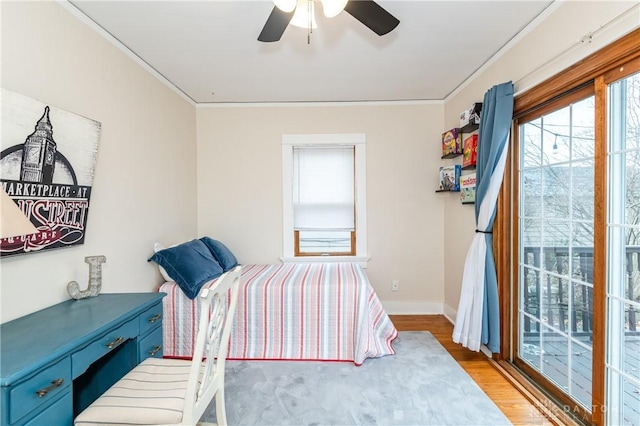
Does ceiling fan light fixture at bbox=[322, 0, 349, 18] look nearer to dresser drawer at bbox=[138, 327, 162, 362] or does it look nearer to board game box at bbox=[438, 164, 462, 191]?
dresser drawer at bbox=[138, 327, 162, 362]

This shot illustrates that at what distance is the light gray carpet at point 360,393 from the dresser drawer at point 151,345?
1.77 feet

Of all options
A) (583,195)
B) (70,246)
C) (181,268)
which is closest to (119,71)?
(70,246)

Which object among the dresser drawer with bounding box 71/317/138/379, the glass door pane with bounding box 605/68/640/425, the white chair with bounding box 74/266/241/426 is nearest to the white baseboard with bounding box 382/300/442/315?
the glass door pane with bounding box 605/68/640/425

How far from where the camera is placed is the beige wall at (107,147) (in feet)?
5.12

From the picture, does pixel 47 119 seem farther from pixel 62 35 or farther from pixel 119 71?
pixel 119 71

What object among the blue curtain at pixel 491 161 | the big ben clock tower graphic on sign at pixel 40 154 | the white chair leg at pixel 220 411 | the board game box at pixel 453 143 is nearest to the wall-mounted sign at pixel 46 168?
the big ben clock tower graphic on sign at pixel 40 154

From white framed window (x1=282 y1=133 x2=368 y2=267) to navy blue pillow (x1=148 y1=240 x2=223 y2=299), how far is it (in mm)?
1138

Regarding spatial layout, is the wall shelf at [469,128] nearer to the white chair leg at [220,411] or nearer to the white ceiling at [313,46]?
the white ceiling at [313,46]

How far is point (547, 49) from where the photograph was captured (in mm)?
1944

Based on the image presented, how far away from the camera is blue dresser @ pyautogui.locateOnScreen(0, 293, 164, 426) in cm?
103

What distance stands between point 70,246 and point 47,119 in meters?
0.74

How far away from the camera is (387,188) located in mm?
3629

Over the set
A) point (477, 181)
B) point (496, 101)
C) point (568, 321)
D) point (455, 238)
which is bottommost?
point (568, 321)

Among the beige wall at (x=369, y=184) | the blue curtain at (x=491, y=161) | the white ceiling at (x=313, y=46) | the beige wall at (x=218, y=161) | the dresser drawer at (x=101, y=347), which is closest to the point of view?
the dresser drawer at (x=101, y=347)
